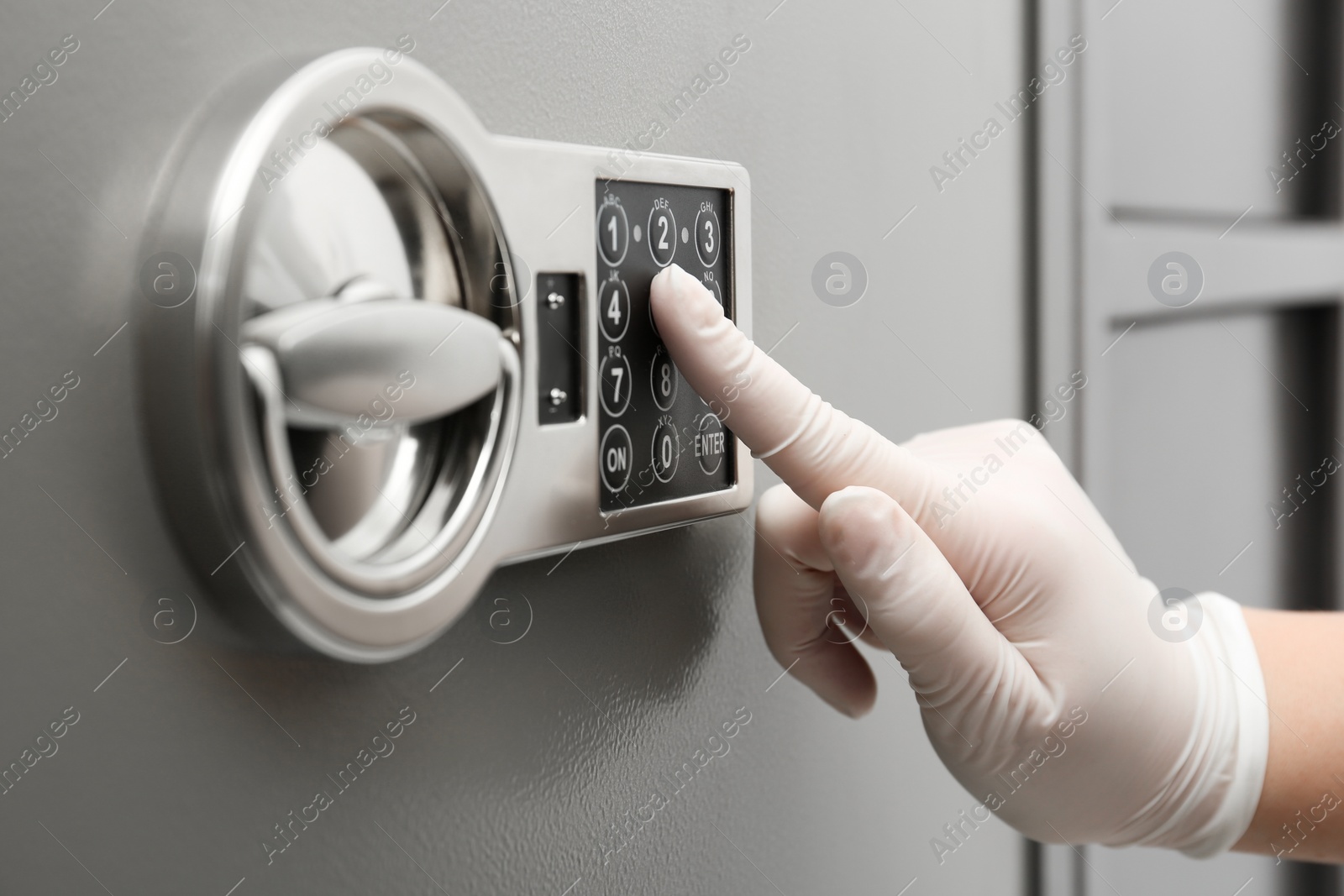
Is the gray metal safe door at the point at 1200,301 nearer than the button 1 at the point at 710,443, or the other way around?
the button 1 at the point at 710,443

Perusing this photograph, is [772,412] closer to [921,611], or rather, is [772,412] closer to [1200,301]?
[921,611]

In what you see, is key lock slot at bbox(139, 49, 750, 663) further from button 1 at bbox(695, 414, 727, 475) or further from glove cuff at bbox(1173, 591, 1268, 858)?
glove cuff at bbox(1173, 591, 1268, 858)

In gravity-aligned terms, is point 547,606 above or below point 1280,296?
above

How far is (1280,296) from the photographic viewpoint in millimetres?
948

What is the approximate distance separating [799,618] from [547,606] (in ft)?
0.46

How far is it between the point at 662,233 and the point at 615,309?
4cm

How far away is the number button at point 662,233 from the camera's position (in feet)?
1.08

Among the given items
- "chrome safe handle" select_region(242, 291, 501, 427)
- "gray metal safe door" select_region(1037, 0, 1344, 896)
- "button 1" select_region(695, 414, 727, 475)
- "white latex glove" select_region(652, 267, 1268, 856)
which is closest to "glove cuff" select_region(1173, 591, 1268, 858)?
"white latex glove" select_region(652, 267, 1268, 856)

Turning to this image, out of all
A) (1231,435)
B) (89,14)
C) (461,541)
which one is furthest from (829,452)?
(1231,435)

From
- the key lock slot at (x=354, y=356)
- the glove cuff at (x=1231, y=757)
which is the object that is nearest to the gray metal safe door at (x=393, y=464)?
the key lock slot at (x=354, y=356)

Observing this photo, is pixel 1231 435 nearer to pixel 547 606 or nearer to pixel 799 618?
pixel 799 618

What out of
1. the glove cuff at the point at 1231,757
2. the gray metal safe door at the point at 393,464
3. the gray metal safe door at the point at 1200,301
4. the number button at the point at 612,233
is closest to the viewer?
the gray metal safe door at the point at 393,464

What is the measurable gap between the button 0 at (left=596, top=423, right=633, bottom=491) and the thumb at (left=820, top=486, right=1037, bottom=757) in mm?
93

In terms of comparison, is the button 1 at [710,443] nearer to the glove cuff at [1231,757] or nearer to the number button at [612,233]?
the number button at [612,233]
